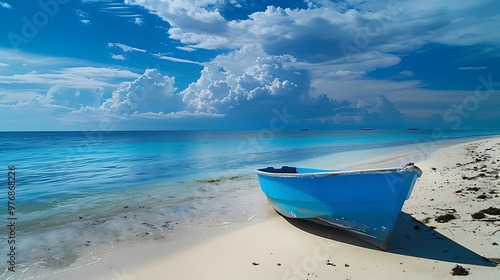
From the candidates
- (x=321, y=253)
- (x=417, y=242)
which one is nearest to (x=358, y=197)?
(x=321, y=253)

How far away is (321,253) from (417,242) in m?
1.97

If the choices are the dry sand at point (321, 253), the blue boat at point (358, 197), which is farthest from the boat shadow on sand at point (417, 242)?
the blue boat at point (358, 197)

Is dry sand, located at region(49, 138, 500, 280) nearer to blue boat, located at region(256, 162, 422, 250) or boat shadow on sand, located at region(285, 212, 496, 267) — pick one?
boat shadow on sand, located at region(285, 212, 496, 267)

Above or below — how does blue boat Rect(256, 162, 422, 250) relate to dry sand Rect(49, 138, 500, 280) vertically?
above

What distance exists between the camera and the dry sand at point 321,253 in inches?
190

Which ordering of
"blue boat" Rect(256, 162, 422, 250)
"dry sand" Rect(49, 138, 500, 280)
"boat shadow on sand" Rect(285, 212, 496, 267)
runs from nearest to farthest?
"dry sand" Rect(49, 138, 500, 280)
"boat shadow on sand" Rect(285, 212, 496, 267)
"blue boat" Rect(256, 162, 422, 250)

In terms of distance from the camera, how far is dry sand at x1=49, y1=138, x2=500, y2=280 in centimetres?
483

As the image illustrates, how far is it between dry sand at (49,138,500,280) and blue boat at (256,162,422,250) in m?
0.41

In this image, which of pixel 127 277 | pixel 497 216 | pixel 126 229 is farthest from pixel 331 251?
pixel 126 229

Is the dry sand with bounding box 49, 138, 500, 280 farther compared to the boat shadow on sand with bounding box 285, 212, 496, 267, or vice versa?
the boat shadow on sand with bounding box 285, 212, 496, 267

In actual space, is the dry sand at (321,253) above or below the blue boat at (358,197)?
below

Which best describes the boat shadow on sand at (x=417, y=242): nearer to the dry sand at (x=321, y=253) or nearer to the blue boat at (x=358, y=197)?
the dry sand at (x=321, y=253)

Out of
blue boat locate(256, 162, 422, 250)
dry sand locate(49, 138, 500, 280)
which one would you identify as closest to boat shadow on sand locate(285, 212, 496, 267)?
dry sand locate(49, 138, 500, 280)

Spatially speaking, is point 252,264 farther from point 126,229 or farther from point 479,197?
point 479,197
